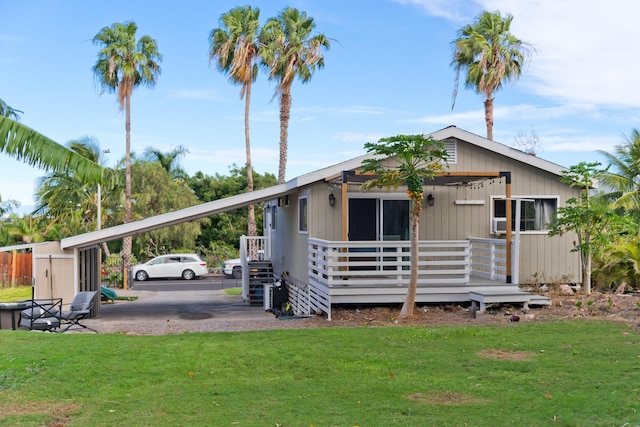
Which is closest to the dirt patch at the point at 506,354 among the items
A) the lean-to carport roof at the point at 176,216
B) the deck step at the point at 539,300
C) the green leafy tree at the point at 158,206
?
the deck step at the point at 539,300

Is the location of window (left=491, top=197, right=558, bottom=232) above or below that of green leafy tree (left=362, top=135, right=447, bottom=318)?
below

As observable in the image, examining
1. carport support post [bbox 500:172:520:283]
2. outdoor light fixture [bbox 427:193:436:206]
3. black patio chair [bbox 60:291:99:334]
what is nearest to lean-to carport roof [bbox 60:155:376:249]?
black patio chair [bbox 60:291:99:334]

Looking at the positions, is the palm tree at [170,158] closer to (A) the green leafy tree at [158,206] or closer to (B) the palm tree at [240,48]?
(A) the green leafy tree at [158,206]

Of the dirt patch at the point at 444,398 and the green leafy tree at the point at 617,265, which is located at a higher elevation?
the green leafy tree at the point at 617,265

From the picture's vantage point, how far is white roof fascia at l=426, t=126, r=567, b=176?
15.0m

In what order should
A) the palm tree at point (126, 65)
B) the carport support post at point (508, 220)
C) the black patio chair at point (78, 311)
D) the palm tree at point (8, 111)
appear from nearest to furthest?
the palm tree at point (8, 111) → the black patio chair at point (78, 311) → the carport support post at point (508, 220) → the palm tree at point (126, 65)

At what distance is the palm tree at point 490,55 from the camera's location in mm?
30766

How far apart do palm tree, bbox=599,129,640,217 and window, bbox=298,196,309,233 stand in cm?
1492

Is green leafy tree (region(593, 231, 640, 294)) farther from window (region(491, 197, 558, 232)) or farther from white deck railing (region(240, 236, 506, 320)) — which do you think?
white deck railing (region(240, 236, 506, 320))

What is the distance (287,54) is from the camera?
3291 cm

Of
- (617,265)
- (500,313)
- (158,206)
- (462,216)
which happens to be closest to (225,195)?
(158,206)

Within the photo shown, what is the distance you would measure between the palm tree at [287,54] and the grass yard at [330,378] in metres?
23.0

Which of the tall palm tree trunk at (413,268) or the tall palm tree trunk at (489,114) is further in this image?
the tall palm tree trunk at (489,114)

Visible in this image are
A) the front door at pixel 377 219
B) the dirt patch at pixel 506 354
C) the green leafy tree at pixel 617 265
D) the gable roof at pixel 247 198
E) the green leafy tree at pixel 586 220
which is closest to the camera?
the dirt patch at pixel 506 354
